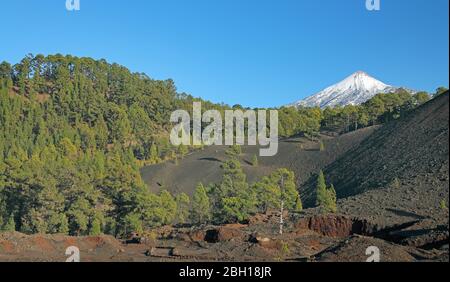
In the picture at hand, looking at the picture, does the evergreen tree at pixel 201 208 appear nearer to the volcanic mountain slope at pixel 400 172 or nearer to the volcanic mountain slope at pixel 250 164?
the volcanic mountain slope at pixel 400 172

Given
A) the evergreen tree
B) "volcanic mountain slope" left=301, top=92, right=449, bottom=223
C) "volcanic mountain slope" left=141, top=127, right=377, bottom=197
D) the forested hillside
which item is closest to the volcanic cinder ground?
"volcanic mountain slope" left=301, top=92, right=449, bottom=223

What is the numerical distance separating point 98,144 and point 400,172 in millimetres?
51500

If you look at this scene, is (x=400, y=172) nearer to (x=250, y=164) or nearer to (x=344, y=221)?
(x=344, y=221)

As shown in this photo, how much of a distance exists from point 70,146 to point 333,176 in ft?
118

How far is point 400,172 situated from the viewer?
43.7m

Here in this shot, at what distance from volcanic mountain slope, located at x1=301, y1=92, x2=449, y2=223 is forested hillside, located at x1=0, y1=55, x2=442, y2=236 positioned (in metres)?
6.56

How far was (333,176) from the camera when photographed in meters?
56.5

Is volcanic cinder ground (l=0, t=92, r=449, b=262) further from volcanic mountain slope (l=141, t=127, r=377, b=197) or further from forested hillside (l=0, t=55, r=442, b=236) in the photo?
forested hillside (l=0, t=55, r=442, b=236)

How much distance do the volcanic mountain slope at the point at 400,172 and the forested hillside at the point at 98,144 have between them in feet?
21.5

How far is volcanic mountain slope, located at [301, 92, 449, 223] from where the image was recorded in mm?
35500

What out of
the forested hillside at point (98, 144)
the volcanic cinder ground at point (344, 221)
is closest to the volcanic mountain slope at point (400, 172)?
the volcanic cinder ground at point (344, 221)
